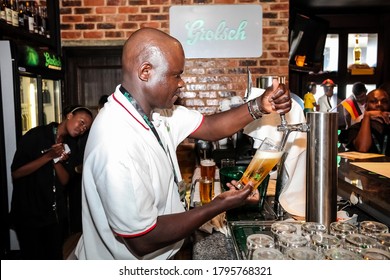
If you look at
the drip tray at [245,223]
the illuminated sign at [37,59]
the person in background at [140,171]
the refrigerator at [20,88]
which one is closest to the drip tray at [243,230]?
the drip tray at [245,223]

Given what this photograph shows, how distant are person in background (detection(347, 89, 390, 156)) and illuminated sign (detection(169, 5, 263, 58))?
4.00ft

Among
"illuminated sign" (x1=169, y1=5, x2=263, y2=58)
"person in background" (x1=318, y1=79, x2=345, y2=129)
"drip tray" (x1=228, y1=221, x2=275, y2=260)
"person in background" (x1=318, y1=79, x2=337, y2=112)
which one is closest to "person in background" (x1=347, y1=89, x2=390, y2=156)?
"person in background" (x1=318, y1=79, x2=345, y2=129)

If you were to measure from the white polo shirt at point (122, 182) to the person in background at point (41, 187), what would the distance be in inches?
61.7

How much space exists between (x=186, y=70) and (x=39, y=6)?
1648mm

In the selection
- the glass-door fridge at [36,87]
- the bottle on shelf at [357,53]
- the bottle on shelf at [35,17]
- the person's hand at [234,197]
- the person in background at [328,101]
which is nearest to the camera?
the person's hand at [234,197]

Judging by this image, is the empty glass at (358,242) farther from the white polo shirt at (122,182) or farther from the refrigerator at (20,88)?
the refrigerator at (20,88)

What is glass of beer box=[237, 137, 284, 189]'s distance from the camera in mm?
1189

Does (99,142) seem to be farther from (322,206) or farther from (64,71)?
(64,71)

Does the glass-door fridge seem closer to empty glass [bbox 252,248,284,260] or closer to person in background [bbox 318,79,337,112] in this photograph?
person in background [bbox 318,79,337,112]

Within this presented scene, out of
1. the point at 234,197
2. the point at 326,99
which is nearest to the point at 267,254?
the point at 234,197

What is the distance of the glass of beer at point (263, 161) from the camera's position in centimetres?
119

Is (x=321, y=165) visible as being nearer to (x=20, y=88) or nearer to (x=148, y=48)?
(x=148, y=48)

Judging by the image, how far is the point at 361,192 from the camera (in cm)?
159

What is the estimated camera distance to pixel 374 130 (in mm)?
3518
